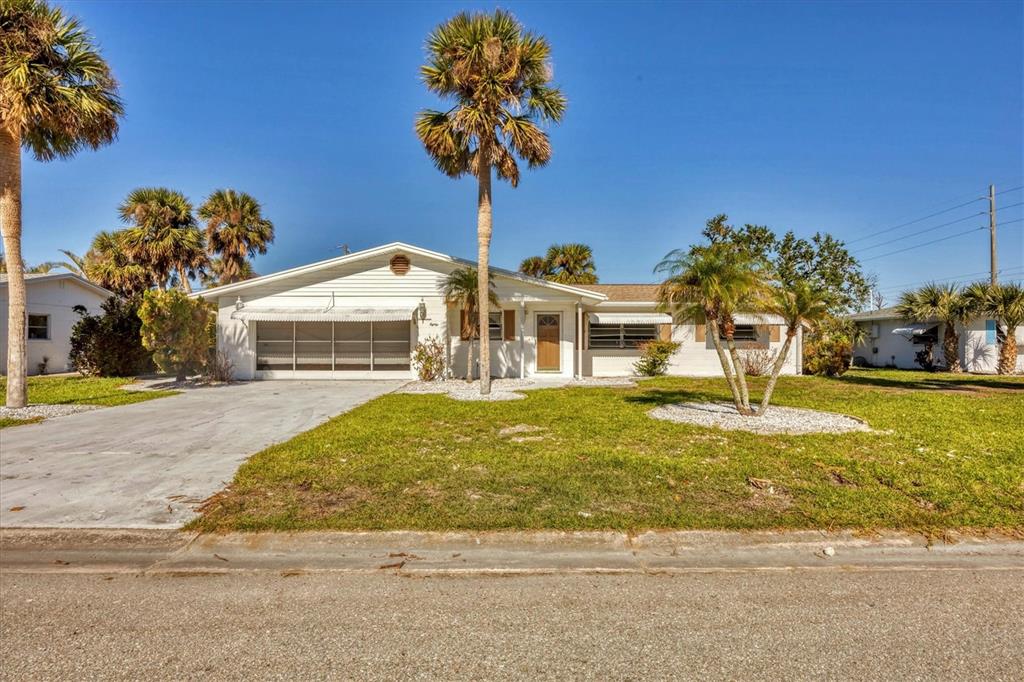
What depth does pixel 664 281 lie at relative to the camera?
891cm

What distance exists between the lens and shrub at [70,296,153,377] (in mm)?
17484

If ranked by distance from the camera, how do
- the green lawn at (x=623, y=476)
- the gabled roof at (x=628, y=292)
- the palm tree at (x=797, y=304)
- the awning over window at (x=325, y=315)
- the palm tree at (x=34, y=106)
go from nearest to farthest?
the green lawn at (x=623, y=476) < the palm tree at (x=797, y=304) < the palm tree at (x=34, y=106) < the awning over window at (x=325, y=315) < the gabled roof at (x=628, y=292)

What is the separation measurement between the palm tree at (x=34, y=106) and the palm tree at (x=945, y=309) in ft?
90.9

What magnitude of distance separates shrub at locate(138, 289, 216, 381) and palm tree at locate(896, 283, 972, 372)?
88.5ft

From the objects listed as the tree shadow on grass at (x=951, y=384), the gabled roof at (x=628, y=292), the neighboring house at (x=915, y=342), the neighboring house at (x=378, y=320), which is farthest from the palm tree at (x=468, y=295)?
the neighboring house at (x=915, y=342)

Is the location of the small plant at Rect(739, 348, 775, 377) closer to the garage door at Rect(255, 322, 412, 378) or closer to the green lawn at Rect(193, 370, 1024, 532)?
the green lawn at Rect(193, 370, 1024, 532)

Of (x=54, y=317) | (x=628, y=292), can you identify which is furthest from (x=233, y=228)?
(x=628, y=292)

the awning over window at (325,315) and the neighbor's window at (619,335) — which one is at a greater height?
the awning over window at (325,315)

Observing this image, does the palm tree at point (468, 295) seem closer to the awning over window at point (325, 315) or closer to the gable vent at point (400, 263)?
the gable vent at point (400, 263)

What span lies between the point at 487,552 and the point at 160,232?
24.1 m

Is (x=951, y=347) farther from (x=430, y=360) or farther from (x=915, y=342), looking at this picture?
(x=430, y=360)

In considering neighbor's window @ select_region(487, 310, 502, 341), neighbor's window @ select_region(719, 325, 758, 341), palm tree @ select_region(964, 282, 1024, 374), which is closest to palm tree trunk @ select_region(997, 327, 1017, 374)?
palm tree @ select_region(964, 282, 1024, 374)

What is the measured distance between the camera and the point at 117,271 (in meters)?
25.8

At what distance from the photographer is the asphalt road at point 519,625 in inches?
94.3
